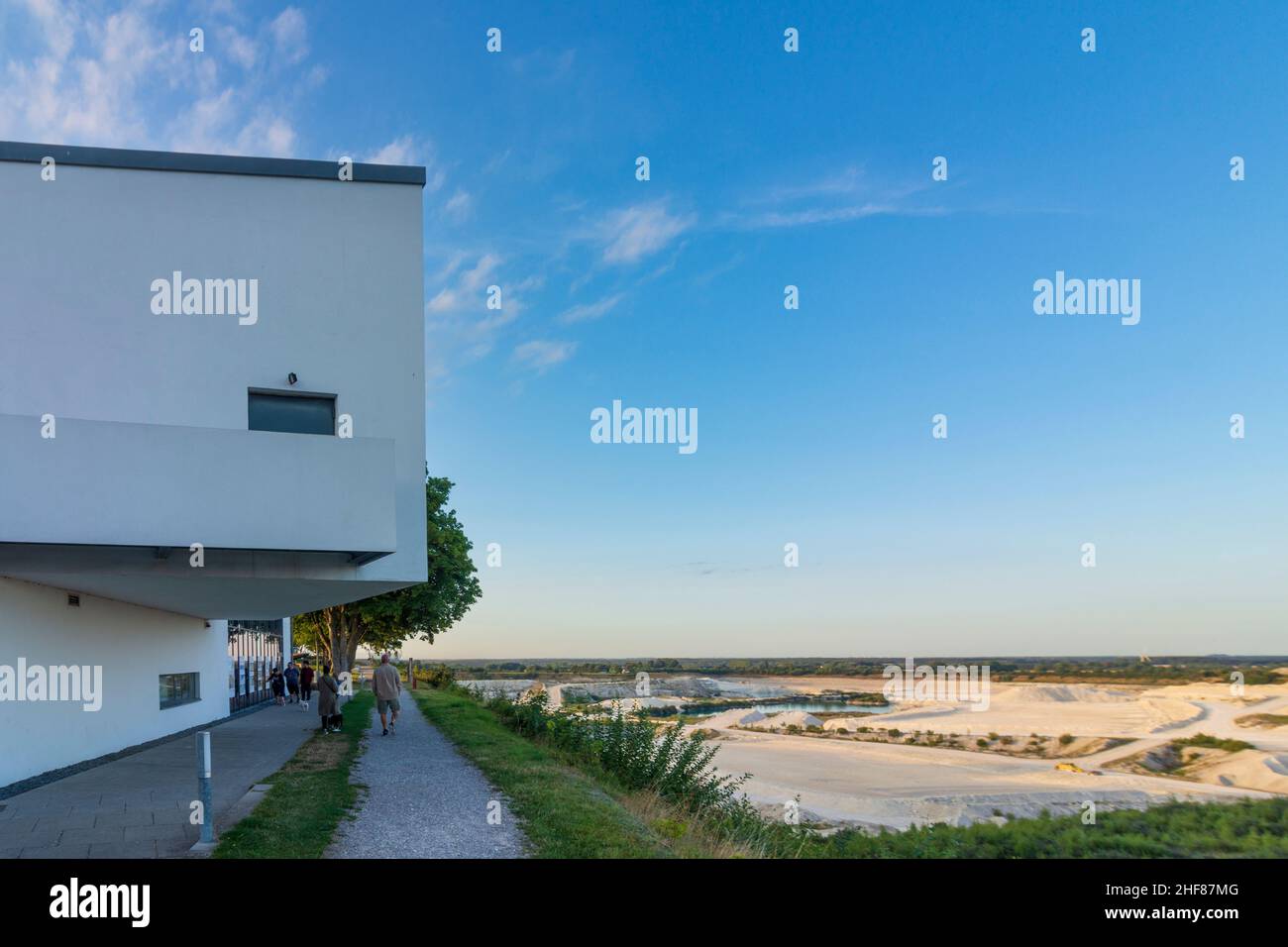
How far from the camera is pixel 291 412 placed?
12914 millimetres

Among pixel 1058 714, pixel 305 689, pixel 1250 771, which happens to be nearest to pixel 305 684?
pixel 305 689

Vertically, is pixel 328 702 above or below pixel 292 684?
above

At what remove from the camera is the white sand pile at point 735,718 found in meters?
48.0

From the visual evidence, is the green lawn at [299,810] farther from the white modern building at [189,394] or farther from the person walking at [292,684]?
the person walking at [292,684]

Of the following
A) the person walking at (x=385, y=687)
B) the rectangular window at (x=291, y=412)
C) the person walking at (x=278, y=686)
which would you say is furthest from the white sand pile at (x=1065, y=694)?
the person walking at (x=278, y=686)

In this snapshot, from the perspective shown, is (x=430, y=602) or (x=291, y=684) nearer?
(x=430, y=602)

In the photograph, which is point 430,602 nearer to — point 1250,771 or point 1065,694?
point 1250,771

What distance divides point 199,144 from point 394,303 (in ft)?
25.9

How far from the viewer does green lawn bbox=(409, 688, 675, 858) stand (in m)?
7.80

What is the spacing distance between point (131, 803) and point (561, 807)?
5498mm

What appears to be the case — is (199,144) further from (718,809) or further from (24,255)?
(718,809)

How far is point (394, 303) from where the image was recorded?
13.5 meters

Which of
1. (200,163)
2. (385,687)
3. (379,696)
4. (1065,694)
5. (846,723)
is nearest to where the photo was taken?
(200,163)
